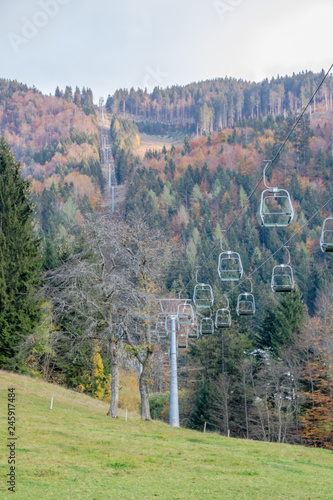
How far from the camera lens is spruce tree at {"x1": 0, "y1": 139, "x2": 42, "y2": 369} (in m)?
33.9

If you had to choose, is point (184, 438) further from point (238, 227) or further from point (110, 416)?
point (238, 227)

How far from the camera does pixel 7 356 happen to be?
33.9 metres

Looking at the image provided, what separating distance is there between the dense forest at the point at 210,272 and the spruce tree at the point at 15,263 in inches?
46.4

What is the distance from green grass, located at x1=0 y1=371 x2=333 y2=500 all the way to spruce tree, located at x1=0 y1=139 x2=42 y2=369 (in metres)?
8.16

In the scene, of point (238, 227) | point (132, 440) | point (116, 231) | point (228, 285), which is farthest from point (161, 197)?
point (132, 440)

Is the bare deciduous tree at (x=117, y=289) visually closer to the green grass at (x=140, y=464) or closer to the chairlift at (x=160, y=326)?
the chairlift at (x=160, y=326)

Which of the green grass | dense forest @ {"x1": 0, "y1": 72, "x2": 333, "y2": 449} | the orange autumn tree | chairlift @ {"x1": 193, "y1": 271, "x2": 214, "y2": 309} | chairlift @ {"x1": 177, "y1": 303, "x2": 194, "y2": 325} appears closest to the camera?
the green grass

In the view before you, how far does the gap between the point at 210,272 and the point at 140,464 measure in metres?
74.4

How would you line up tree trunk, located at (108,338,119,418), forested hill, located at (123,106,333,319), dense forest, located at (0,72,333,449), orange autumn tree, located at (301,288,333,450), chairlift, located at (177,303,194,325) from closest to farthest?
chairlift, located at (177,303,194,325), tree trunk, located at (108,338,119,418), dense forest, located at (0,72,333,449), orange autumn tree, located at (301,288,333,450), forested hill, located at (123,106,333,319)

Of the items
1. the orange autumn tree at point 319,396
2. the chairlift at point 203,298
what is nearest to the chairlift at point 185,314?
the chairlift at point 203,298

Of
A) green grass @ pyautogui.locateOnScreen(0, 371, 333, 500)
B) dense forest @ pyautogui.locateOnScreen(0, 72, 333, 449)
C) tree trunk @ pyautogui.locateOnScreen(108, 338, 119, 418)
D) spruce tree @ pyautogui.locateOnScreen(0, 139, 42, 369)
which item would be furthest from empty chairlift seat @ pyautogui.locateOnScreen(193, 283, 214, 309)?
spruce tree @ pyautogui.locateOnScreen(0, 139, 42, 369)

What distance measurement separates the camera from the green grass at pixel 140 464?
1262 cm

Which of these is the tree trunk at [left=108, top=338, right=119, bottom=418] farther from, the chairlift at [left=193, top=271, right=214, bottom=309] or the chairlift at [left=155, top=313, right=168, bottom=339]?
the chairlift at [left=193, top=271, right=214, bottom=309]

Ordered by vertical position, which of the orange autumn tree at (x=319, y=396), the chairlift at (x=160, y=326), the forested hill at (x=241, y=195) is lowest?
the orange autumn tree at (x=319, y=396)
